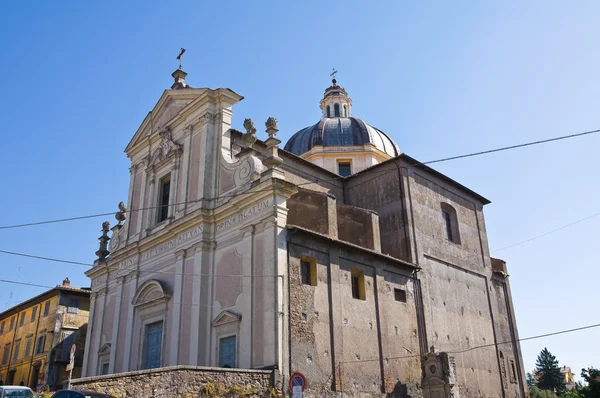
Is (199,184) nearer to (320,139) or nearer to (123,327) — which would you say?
(123,327)

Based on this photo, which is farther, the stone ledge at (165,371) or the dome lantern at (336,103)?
the dome lantern at (336,103)

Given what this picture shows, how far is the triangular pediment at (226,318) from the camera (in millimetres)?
15162

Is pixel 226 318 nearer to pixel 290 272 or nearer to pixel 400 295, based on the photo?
pixel 290 272

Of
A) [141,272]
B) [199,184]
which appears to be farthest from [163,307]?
[199,184]

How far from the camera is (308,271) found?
15844 millimetres

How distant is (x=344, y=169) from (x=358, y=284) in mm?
11480

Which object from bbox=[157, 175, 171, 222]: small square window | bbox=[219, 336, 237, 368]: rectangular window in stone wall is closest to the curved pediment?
bbox=[157, 175, 171, 222]: small square window

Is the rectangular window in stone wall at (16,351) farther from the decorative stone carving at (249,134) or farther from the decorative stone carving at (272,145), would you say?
the decorative stone carving at (272,145)

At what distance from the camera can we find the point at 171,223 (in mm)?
18891

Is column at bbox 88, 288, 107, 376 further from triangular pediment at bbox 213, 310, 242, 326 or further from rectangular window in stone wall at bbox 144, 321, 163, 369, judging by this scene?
triangular pediment at bbox 213, 310, 242, 326

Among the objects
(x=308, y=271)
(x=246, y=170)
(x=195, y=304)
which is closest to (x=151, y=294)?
(x=195, y=304)

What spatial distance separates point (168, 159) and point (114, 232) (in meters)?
4.45

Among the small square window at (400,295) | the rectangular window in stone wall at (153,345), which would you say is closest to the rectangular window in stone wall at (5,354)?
the rectangular window in stone wall at (153,345)

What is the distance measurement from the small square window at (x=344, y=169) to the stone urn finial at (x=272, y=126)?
11.6 m
